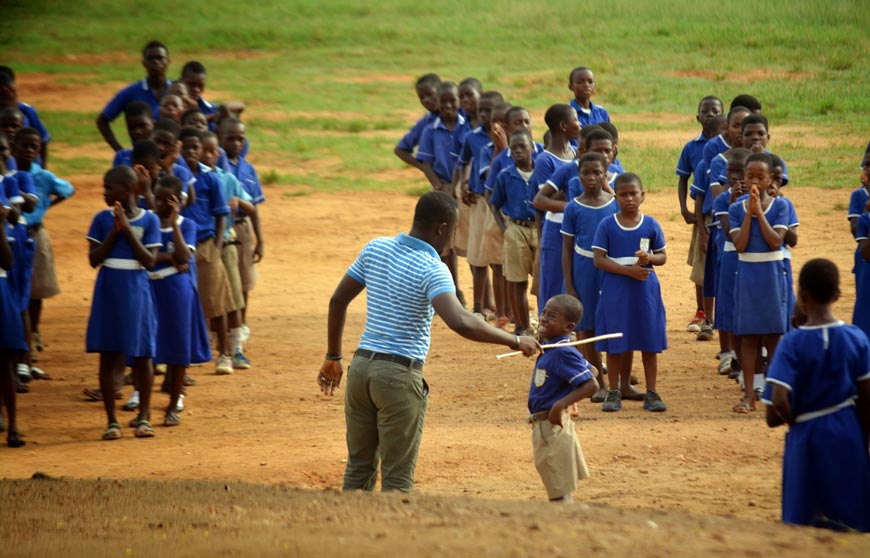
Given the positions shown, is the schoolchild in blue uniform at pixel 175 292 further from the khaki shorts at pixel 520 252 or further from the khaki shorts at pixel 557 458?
the khaki shorts at pixel 557 458

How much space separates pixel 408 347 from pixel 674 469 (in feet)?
7.54

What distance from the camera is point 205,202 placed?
10266 millimetres

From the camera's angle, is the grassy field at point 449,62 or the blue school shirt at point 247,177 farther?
the grassy field at point 449,62

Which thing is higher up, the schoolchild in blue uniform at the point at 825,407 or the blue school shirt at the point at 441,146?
the blue school shirt at the point at 441,146

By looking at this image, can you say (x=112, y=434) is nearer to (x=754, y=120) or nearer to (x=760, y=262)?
(x=760, y=262)

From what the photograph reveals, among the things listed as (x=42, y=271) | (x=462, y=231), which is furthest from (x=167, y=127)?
(x=462, y=231)

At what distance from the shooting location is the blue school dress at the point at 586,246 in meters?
9.28

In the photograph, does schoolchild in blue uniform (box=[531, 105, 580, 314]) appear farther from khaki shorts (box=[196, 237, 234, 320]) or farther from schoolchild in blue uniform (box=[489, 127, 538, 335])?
khaki shorts (box=[196, 237, 234, 320])

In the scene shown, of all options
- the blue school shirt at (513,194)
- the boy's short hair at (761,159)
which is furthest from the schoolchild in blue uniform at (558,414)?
the blue school shirt at (513,194)

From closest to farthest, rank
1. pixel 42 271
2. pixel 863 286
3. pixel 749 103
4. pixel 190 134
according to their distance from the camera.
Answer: pixel 863 286 < pixel 190 134 < pixel 42 271 < pixel 749 103

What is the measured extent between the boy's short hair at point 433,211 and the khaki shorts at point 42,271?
18.6 feet

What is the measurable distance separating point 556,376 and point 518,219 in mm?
4888

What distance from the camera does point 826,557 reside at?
16.2 feet

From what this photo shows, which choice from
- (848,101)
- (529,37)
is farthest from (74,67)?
(848,101)
